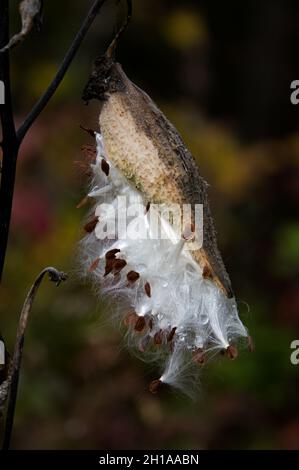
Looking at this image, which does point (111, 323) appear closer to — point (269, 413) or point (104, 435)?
point (104, 435)

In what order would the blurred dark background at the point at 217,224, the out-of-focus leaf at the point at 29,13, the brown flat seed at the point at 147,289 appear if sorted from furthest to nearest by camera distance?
the blurred dark background at the point at 217,224 → the brown flat seed at the point at 147,289 → the out-of-focus leaf at the point at 29,13

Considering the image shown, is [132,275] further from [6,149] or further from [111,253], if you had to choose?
[6,149]

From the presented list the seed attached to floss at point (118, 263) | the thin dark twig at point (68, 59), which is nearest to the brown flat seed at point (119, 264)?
the seed attached to floss at point (118, 263)

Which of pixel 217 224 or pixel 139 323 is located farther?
pixel 217 224

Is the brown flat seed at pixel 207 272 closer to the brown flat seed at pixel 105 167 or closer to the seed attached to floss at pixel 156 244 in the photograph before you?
the seed attached to floss at pixel 156 244

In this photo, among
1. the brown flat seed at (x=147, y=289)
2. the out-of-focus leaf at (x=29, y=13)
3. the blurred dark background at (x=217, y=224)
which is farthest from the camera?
the blurred dark background at (x=217, y=224)

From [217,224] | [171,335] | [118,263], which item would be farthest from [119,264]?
[217,224]

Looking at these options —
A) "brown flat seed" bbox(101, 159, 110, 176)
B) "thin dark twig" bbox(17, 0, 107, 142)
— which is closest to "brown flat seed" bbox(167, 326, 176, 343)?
"brown flat seed" bbox(101, 159, 110, 176)
